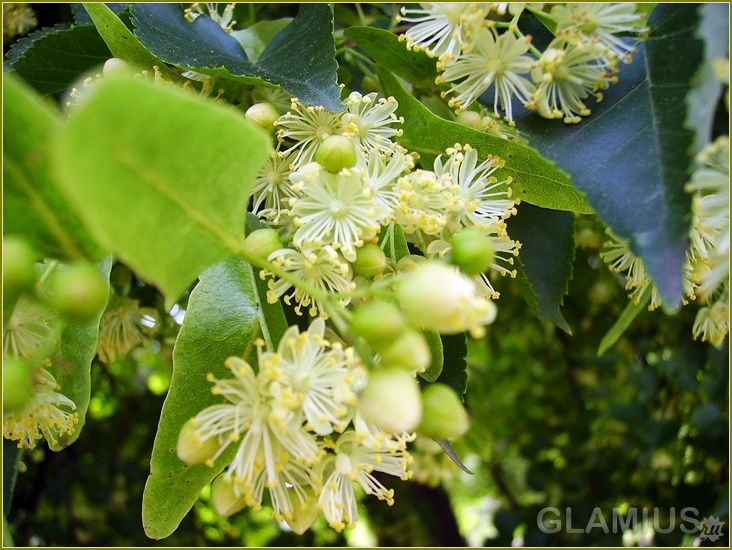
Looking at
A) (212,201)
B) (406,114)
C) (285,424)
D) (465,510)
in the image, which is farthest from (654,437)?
(465,510)

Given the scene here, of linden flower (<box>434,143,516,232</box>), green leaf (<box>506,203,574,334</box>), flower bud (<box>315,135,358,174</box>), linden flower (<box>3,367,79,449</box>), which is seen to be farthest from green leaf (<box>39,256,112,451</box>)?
green leaf (<box>506,203,574,334</box>)

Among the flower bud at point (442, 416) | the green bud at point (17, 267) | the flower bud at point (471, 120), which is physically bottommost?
the flower bud at point (442, 416)

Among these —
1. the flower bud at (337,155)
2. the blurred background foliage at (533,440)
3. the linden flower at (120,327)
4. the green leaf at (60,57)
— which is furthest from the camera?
the blurred background foliage at (533,440)

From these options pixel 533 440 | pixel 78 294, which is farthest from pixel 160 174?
pixel 533 440

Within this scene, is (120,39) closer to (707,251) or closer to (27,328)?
(27,328)

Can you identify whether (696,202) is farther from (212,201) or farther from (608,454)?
(608,454)

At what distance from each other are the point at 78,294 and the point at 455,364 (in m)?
0.42

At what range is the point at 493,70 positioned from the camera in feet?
2.19

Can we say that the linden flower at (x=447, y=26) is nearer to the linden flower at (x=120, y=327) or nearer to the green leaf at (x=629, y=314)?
the green leaf at (x=629, y=314)

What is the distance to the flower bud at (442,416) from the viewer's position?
48cm

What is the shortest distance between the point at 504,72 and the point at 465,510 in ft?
15.7

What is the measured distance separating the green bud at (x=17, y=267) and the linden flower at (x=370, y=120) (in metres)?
0.34


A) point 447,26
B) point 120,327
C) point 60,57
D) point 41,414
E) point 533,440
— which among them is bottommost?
point 533,440

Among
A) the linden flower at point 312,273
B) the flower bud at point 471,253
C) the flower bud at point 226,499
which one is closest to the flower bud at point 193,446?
the flower bud at point 226,499
